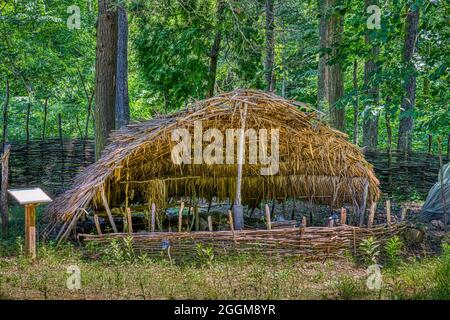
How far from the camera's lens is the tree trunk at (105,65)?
11.7 meters

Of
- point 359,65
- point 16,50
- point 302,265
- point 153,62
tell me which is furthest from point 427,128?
point 359,65

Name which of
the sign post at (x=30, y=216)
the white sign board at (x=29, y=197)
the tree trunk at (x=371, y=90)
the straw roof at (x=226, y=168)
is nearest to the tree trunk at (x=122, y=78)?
the straw roof at (x=226, y=168)

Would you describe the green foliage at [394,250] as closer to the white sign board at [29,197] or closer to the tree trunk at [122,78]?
the white sign board at [29,197]

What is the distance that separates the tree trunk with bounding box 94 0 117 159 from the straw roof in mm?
1860

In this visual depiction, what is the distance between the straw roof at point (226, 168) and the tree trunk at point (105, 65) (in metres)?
1.86

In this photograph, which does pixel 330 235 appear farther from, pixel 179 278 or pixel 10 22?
pixel 10 22

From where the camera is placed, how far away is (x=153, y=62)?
16.6 metres

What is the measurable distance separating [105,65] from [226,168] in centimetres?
298

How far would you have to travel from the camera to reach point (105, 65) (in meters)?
11.7

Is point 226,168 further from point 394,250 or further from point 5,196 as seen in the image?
point 394,250

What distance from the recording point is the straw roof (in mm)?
9078

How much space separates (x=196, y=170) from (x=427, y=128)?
4045 millimetres

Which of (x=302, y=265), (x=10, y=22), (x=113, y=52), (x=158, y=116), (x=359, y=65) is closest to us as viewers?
(x=302, y=265)

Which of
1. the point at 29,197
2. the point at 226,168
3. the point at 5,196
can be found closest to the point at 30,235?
the point at 29,197
